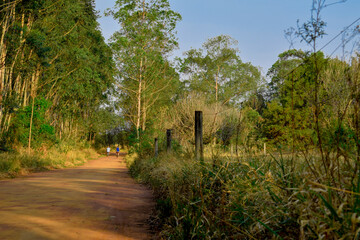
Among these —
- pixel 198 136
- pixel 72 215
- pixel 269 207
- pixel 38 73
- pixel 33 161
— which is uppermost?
pixel 38 73

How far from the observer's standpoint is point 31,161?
1471 cm

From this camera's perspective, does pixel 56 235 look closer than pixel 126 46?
Yes

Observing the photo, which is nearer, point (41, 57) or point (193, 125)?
point (41, 57)

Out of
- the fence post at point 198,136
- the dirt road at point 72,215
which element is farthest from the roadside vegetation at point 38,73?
the fence post at point 198,136

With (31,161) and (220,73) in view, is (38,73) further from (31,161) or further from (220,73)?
(220,73)

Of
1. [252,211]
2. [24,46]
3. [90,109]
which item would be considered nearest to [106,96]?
[90,109]

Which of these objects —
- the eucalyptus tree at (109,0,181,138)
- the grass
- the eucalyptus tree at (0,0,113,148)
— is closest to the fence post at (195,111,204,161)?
the eucalyptus tree at (0,0,113,148)

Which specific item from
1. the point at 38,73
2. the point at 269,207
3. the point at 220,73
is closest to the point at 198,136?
the point at 269,207

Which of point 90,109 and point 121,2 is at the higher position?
point 121,2

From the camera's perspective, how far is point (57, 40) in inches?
683

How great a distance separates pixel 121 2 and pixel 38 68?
9866 mm

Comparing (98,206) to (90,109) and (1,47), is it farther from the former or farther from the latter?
(90,109)

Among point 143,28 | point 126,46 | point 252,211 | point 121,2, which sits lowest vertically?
point 252,211

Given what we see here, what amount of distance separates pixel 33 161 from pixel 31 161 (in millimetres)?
254
